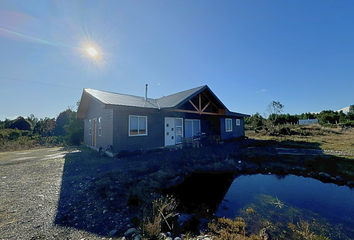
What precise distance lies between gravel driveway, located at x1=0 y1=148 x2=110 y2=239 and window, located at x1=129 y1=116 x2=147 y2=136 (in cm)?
364

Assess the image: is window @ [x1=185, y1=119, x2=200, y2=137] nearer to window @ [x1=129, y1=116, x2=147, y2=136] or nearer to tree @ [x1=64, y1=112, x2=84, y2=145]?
window @ [x1=129, y1=116, x2=147, y2=136]

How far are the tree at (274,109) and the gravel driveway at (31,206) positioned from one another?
23361 mm

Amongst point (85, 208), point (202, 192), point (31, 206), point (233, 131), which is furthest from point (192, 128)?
point (31, 206)

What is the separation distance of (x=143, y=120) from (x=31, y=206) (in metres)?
6.06

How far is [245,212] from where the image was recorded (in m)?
3.16

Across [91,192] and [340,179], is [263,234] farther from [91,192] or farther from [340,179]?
[340,179]

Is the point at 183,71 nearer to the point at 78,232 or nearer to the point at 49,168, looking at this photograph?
the point at 49,168

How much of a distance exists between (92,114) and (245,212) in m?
11.4

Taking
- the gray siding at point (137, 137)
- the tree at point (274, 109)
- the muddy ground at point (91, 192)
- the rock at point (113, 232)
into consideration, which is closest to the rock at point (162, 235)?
the muddy ground at point (91, 192)

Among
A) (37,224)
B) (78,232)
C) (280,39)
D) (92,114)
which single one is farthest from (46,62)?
(280,39)

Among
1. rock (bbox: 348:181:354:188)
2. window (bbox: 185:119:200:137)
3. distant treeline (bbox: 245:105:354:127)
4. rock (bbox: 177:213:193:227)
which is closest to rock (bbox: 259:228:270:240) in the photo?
rock (bbox: 177:213:193:227)

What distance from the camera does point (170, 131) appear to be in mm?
10344

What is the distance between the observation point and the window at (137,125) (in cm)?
828

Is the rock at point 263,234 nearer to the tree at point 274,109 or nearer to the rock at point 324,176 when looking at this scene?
the rock at point 324,176
